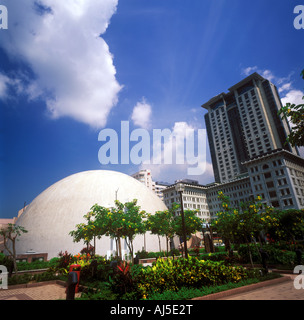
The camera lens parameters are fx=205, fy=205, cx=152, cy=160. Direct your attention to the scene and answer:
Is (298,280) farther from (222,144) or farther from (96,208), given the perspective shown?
(222,144)

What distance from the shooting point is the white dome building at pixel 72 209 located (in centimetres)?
4116

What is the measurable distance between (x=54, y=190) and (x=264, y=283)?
5115 centimetres

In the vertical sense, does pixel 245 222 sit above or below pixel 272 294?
above

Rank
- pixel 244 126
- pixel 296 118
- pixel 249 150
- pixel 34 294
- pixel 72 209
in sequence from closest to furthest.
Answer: pixel 296 118 → pixel 34 294 → pixel 72 209 → pixel 249 150 → pixel 244 126

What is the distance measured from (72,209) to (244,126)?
114 m

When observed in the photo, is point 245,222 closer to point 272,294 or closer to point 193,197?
point 272,294

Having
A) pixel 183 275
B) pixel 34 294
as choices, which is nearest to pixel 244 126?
pixel 183 275

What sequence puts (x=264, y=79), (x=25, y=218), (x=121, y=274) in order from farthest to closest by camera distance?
1. (x=264, y=79)
2. (x=25, y=218)
3. (x=121, y=274)

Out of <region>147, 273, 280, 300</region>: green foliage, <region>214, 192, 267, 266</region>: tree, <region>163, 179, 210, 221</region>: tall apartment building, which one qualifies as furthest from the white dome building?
<region>163, 179, 210, 221</region>: tall apartment building

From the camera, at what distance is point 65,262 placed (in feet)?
62.0

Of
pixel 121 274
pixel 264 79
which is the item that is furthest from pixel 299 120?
pixel 264 79

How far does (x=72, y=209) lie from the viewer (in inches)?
1781

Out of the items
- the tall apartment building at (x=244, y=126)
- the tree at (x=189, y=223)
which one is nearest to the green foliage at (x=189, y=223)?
the tree at (x=189, y=223)

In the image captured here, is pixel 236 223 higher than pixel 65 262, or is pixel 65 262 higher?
pixel 236 223
